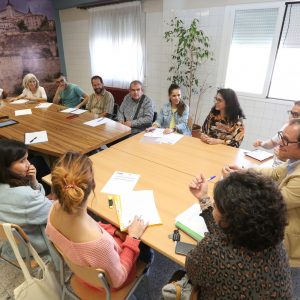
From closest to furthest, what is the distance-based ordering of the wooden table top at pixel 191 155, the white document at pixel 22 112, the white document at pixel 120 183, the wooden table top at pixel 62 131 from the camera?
the white document at pixel 120 183 < the wooden table top at pixel 191 155 < the wooden table top at pixel 62 131 < the white document at pixel 22 112

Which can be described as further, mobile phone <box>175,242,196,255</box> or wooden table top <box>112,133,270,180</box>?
wooden table top <box>112,133,270,180</box>

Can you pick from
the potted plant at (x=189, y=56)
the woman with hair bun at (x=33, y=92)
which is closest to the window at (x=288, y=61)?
the potted plant at (x=189, y=56)

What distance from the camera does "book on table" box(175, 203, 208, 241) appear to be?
1165mm

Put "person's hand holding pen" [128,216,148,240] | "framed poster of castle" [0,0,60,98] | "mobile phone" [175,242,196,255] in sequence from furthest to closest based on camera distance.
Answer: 1. "framed poster of castle" [0,0,60,98]
2. "person's hand holding pen" [128,216,148,240]
3. "mobile phone" [175,242,196,255]

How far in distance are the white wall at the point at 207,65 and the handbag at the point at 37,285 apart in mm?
3371

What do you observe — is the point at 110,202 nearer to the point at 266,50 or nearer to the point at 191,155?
the point at 191,155

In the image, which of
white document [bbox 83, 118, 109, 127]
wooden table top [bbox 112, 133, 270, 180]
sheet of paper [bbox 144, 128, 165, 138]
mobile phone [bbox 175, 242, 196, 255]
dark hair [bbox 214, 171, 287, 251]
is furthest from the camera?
white document [bbox 83, 118, 109, 127]

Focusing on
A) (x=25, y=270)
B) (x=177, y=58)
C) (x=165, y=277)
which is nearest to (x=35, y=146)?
(x=25, y=270)

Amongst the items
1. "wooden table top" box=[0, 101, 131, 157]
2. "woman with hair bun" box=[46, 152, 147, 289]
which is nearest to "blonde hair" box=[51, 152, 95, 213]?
"woman with hair bun" box=[46, 152, 147, 289]

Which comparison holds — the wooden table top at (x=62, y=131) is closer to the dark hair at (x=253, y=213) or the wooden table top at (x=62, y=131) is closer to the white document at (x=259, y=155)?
the white document at (x=259, y=155)

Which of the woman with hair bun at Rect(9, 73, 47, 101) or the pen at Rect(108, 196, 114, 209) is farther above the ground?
the woman with hair bun at Rect(9, 73, 47, 101)

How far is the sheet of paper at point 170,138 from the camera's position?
2290 millimetres

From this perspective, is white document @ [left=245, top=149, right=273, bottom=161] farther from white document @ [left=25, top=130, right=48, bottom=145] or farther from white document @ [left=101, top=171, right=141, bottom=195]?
white document @ [left=25, top=130, right=48, bottom=145]

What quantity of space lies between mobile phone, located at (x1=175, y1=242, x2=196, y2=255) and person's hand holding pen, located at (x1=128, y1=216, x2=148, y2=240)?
7.8 inches
